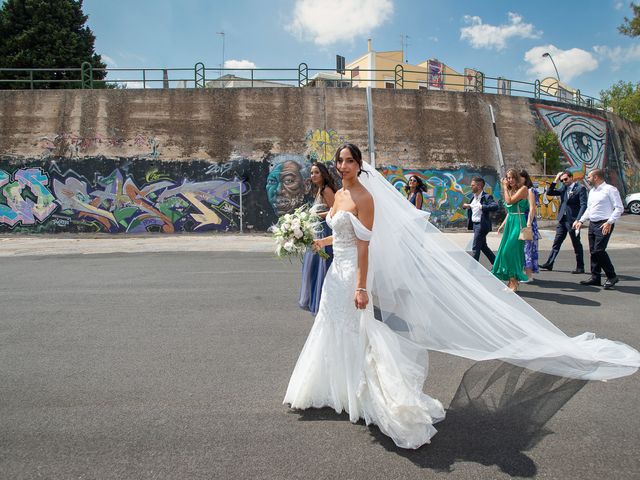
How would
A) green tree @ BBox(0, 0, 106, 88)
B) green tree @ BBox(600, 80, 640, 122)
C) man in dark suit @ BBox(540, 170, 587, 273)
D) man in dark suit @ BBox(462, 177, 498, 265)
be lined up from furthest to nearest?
green tree @ BBox(600, 80, 640, 122) → green tree @ BBox(0, 0, 106, 88) → man in dark suit @ BBox(540, 170, 587, 273) → man in dark suit @ BBox(462, 177, 498, 265)

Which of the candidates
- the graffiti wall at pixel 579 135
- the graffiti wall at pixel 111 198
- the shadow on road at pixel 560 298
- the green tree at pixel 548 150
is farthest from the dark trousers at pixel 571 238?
the graffiti wall at pixel 579 135

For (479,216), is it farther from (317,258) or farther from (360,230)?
(360,230)

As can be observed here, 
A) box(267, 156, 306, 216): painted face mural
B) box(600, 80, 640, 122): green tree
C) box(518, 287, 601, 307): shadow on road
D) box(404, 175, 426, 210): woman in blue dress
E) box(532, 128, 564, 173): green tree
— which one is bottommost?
box(518, 287, 601, 307): shadow on road

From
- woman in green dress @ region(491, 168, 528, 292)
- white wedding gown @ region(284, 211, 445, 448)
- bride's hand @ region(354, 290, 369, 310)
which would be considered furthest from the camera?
woman in green dress @ region(491, 168, 528, 292)

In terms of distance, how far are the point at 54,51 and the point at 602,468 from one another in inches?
1295

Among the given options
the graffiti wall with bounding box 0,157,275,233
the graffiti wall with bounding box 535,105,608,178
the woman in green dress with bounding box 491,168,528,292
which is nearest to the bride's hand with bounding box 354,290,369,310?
the woman in green dress with bounding box 491,168,528,292

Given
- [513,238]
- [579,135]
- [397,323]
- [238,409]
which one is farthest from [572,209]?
[579,135]

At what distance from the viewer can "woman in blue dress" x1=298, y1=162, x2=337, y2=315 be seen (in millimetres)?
5078

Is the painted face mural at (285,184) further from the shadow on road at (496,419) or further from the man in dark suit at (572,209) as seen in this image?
the shadow on road at (496,419)

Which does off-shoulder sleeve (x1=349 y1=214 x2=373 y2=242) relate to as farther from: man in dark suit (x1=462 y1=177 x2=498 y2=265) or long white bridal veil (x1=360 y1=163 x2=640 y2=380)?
man in dark suit (x1=462 y1=177 x2=498 y2=265)

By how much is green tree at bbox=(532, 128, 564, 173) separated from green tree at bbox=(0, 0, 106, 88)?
24647mm

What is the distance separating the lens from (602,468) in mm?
2760

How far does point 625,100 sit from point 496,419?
4457 cm

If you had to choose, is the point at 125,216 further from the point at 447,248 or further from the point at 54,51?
the point at 447,248
